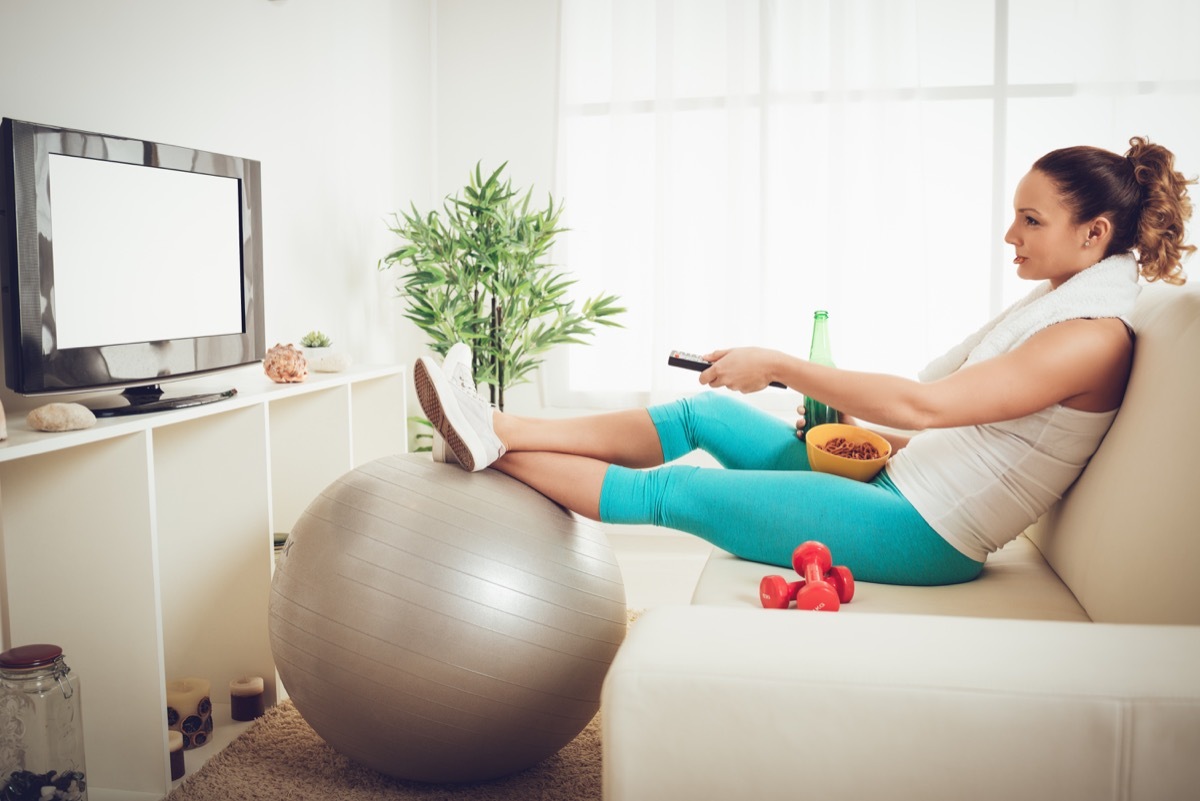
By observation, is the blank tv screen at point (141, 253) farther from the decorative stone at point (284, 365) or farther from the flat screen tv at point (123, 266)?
the decorative stone at point (284, 365)

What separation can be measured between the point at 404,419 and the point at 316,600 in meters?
1.32

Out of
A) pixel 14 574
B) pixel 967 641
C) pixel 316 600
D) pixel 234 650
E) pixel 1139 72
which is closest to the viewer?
pixel 967 641

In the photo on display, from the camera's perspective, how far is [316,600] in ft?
5.14

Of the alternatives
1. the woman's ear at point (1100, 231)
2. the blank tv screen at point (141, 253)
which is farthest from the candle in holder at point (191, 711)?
the woman's ear at point (1100, 231)

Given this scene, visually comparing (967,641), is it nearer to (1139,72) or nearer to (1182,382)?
(1182,382)

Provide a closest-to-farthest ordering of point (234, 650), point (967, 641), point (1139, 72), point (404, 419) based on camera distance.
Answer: point (967, 641)
point (234, 650)
point (404, 419)
point (1139, 72)

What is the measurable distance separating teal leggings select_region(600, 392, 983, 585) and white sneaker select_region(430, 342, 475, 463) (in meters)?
0.30

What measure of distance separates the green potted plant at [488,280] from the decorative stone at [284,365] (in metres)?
0.85

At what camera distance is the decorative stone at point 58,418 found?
1.56 metres

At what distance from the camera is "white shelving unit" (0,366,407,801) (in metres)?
1.69

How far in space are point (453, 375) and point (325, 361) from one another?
2.75ft

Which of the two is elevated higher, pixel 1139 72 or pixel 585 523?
pixel 1139 72

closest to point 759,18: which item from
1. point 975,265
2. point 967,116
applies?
point 967,116

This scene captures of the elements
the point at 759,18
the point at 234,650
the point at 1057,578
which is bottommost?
the point at 234,650
